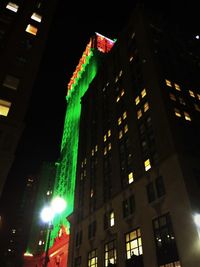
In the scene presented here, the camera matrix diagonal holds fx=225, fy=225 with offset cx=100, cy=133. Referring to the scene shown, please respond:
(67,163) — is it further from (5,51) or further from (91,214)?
(5,51)

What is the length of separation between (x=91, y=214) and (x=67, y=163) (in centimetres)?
3621

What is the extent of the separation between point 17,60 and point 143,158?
2324cm

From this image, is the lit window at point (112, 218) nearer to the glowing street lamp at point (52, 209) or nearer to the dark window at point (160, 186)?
the dark window at point (160, 186)

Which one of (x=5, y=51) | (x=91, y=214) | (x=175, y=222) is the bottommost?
(x=175, y=222)

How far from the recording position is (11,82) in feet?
76.6

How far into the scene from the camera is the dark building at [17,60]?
19.1 meters

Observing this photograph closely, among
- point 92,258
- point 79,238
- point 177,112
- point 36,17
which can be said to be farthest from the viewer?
point 79,238

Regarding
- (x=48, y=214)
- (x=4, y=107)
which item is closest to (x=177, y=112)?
(x=4, y=107)

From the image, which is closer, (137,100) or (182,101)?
(182,101)

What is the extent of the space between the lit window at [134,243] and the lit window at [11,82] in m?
24.6

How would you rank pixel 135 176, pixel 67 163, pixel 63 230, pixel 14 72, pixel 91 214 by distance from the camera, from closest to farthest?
pixel 14 72, pixel 135 176, pixel 91 214, pixel 63 230, pixel 67 163

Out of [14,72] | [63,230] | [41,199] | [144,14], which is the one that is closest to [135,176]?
[14,72]

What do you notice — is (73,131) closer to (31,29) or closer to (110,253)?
(110,253)

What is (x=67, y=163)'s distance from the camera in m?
80.4
